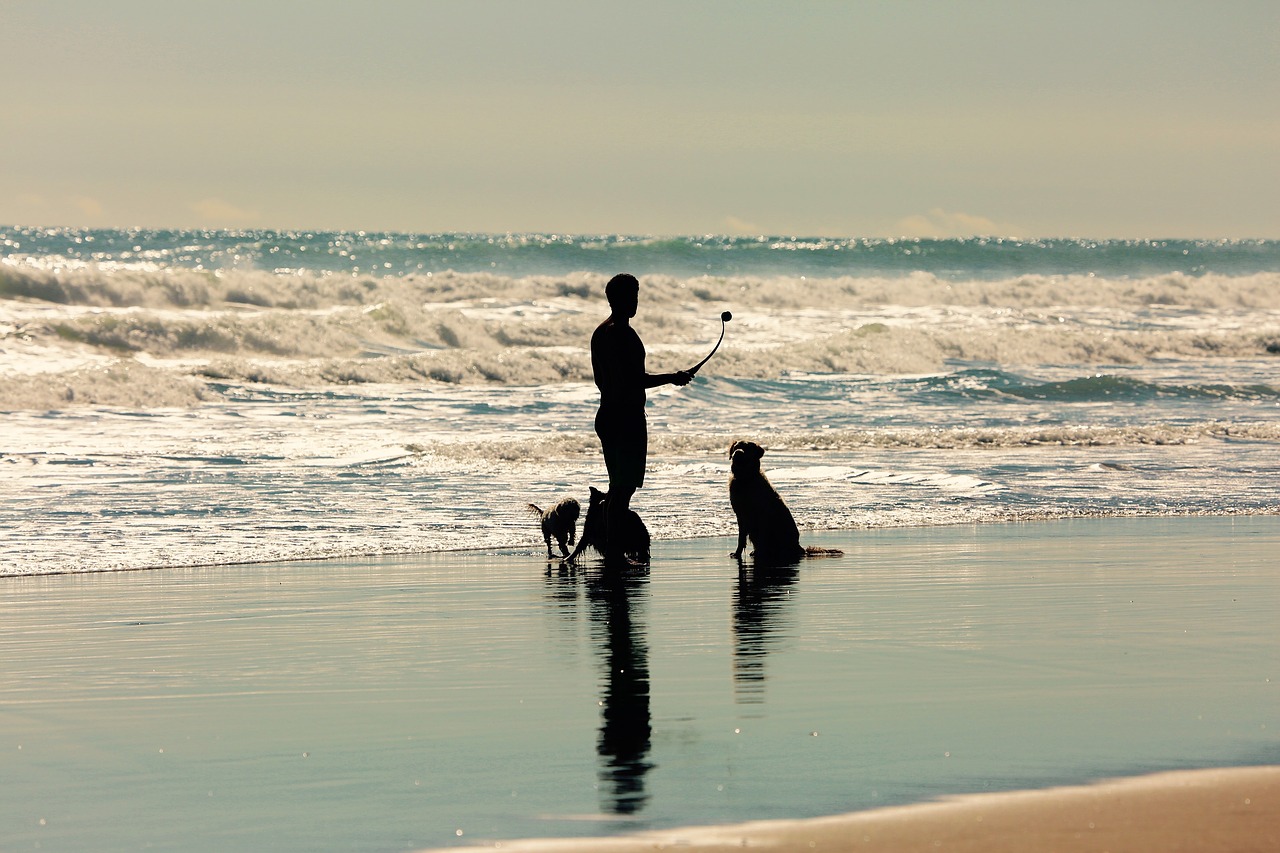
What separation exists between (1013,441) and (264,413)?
11.2 meters

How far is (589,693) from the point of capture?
6258 millimetres

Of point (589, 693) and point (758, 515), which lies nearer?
point (589, 693)

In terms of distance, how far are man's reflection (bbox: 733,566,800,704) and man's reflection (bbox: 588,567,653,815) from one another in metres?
0.41

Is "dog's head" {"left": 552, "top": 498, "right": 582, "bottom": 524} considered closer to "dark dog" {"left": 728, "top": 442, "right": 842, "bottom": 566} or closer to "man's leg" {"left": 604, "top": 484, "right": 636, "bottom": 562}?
"man's leg" {"left": 604, "top": 484, "right": 636, "bottom": 562}

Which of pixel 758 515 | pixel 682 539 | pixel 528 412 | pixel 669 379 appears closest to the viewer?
pixel 669 379

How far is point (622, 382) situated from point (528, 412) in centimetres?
1449

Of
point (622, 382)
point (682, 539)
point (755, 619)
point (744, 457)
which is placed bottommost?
point (682, 539)

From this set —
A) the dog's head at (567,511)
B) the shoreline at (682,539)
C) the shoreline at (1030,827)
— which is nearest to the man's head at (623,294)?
the dog's head at (567,511)

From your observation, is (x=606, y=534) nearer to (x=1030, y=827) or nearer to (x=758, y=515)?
(x=758, y=515)

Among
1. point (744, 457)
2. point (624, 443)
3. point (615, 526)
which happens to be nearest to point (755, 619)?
point (624, 443)

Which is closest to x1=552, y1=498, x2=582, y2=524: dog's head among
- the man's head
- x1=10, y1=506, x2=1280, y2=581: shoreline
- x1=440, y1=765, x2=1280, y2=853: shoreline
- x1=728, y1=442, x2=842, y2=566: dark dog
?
x1=10, y1=506, x2=1280, y2=581: shoreline

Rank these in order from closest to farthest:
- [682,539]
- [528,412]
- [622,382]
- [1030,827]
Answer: [1030,827] < [622,382] < [682,539] < [528,412]

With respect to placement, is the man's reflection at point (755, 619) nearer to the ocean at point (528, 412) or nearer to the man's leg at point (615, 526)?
the man's leg at point (615, 526)

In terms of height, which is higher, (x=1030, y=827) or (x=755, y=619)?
(x=1030, y=827)
